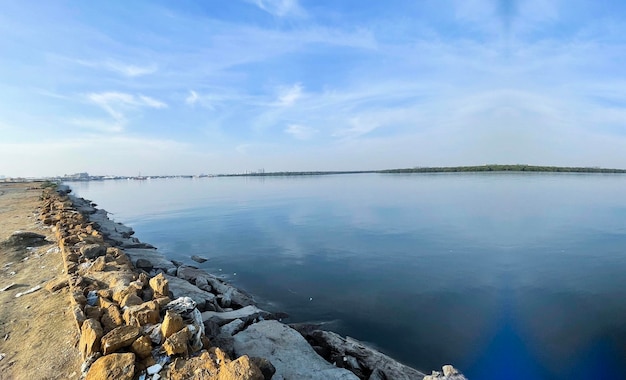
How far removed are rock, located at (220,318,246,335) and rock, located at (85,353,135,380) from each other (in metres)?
2.48

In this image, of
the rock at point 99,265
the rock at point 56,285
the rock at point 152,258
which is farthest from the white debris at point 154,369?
the rock at point 152,258

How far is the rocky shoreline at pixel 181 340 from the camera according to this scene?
462 cm

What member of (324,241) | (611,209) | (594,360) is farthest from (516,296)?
(611,209)

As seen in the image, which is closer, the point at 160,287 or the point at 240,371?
the point at 240,371

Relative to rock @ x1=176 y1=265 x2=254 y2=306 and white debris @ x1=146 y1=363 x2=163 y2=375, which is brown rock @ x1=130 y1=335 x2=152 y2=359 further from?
rock @ x1=176 y1=265 x2=254 y2=306

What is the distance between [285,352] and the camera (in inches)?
257

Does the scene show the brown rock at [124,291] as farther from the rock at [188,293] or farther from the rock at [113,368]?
the rock at [188,293]

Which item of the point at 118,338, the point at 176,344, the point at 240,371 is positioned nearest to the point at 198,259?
the point at 118,338

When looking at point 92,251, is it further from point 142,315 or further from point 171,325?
point 171,325

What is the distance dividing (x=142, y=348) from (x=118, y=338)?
0.41 m

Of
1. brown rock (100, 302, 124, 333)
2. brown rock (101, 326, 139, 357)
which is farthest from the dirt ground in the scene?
brown rock (101, 326, 139, 357)

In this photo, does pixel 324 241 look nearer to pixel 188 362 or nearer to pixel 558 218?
pixel 188 362

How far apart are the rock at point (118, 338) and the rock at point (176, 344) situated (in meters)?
0.54

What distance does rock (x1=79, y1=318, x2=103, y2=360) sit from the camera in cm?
495
